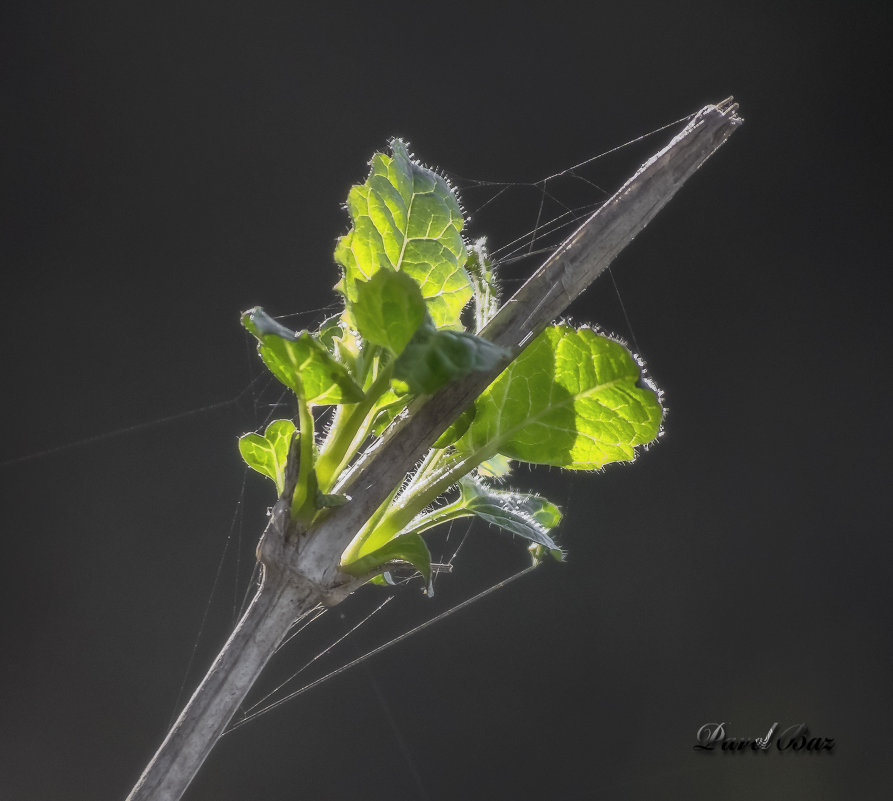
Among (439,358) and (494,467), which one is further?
(494,467)

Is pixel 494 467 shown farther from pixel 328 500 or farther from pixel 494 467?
pixel 328 500

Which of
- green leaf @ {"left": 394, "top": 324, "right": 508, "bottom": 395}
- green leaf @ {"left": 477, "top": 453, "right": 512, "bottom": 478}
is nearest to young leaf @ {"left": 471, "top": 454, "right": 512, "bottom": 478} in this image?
green leaf @ {"left": 477, "top": 453, "right": 512, "bottom": 478}

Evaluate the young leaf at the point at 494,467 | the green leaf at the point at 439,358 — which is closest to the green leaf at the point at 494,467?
the young leaf at the point at 494,467

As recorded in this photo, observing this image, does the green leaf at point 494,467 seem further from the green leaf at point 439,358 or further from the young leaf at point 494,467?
the green leaf at point 439,358

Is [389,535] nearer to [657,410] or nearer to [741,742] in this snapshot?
[657,410]

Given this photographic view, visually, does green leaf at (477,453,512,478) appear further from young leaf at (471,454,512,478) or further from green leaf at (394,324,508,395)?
green leaf at (394,324,508,395)

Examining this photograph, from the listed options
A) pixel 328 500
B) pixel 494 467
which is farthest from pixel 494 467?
pixel 328 500

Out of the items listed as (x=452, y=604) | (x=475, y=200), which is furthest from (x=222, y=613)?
(x=475, y=200)
